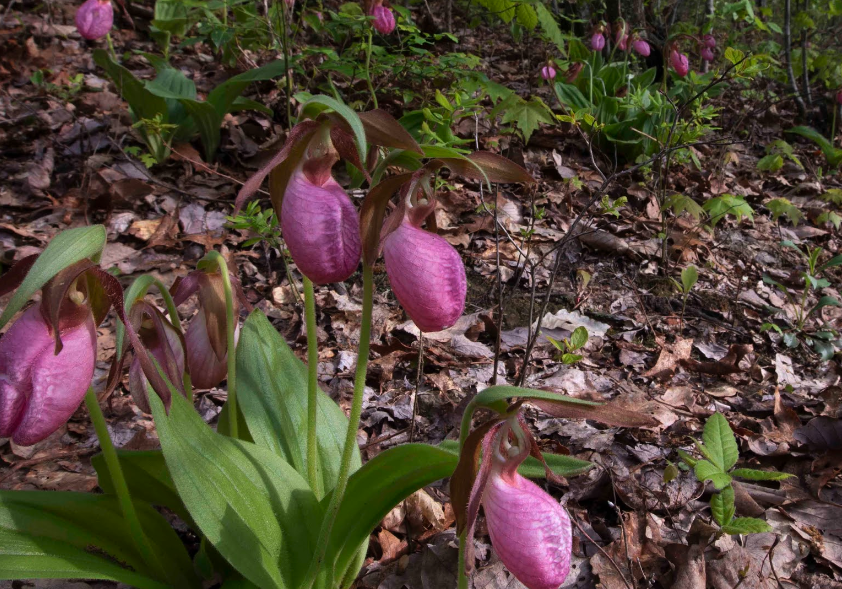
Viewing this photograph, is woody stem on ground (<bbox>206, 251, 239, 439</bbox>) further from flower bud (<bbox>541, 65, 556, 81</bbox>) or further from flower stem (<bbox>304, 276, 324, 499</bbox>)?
flower bud (<bbox>541, 65, 556, 81</bbox>)

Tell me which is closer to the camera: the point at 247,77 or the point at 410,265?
the point at 410,265

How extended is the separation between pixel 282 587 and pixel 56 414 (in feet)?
1.85

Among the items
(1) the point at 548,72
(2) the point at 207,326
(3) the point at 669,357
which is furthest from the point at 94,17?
(3) the point at 669,357

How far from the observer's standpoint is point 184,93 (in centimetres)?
363

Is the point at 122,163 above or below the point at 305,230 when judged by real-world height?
below

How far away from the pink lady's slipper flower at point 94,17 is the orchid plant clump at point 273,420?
3390 mm

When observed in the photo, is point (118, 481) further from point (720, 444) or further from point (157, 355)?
point (720, 444)

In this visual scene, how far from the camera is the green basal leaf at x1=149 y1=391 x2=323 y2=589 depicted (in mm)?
1166

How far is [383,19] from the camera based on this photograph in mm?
3432

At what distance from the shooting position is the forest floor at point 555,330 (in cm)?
166

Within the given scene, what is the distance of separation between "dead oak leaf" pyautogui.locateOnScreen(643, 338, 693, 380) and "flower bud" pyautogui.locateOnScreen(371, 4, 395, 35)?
227 cm

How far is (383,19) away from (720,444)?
9.62ft

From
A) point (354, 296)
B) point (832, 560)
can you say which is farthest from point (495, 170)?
point (354, 296)

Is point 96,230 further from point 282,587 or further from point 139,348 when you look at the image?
point 282,587
